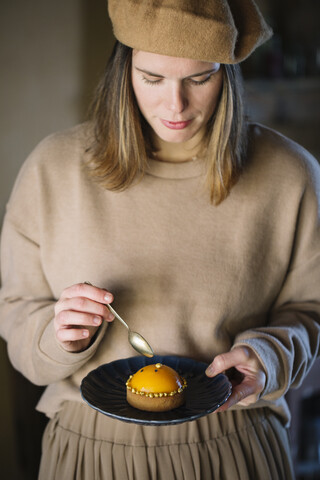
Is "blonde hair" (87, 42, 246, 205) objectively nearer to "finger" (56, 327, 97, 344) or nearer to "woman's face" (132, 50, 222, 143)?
"woman's face" (132, 50, 222, 143)

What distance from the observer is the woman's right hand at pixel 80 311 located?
106 centimetres

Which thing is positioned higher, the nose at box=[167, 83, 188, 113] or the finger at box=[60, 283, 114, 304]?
the nose at box=[167, 83, 188, 113]

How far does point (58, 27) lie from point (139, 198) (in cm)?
143

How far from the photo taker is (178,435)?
119 centimetres

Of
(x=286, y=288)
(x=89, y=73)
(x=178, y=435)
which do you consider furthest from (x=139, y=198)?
(x=89, y=73)

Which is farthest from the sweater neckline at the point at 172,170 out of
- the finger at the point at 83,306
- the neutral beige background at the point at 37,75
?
the neutral beige background at the point at 37,75

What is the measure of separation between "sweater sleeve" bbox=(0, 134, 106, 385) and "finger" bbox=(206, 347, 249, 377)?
13.5 inches

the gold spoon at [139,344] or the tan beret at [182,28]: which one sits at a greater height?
the tan beret at [182,28]

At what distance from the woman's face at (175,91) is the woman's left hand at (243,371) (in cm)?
43

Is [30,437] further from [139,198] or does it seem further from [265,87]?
[265,87]

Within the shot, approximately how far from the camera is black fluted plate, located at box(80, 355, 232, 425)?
38.9 inches

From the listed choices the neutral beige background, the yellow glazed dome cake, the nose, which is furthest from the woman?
the neutral beige background

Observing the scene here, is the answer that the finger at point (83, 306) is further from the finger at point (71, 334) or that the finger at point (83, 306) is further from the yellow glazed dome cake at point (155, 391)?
the yellow glazed dome cake at point (155, 391)

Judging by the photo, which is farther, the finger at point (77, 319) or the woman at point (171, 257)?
the woman at point (171, 257)
